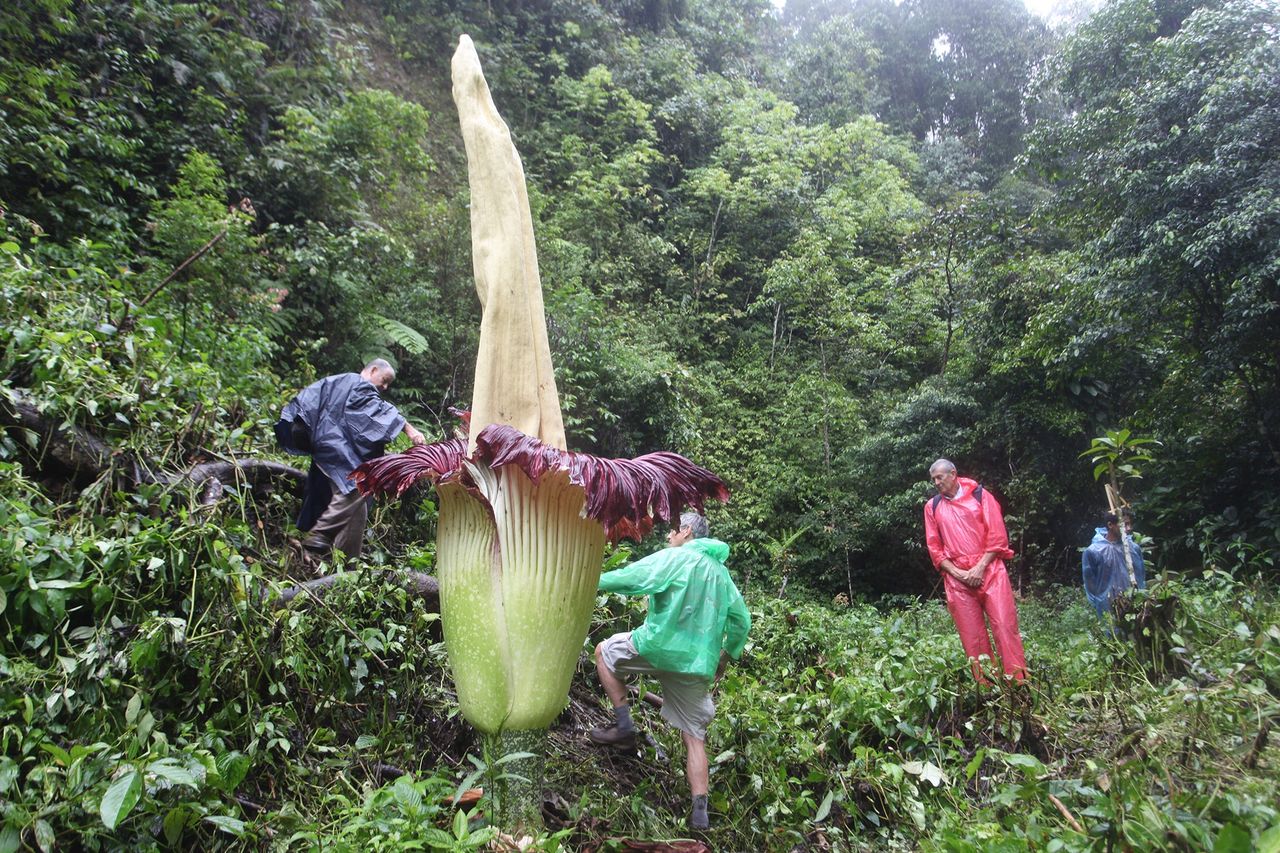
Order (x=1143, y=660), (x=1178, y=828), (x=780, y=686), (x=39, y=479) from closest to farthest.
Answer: (x=1178, y=828), (x=39, y=479), (x=1143, y=660), (x=780, y=686)

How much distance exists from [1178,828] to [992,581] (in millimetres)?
2693

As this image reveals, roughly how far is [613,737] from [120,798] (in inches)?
55.9

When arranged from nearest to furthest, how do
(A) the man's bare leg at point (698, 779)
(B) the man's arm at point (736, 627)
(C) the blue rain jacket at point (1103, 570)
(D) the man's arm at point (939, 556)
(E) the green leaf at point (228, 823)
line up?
(E) the green leaf at point (228, 823)
(A) the man's bare leg at point (698, 779)
(B) the man's arm at point (736, 627)
(D) the man's arm at point (939, 556)
(C) the blue rain jacket at point (1103, 570)

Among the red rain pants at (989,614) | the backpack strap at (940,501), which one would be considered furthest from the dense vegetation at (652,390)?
the backpack strap at (940,501)

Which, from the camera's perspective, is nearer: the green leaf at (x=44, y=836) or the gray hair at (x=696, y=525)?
the green leaf at (x=44, y=836)

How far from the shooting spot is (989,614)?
355 cm

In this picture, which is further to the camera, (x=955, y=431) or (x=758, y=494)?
(x=758, y=494)

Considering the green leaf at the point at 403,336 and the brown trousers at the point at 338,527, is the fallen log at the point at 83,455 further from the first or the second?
the green leaf at the point at 403,336

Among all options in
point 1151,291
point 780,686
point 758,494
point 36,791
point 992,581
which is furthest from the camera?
point 758,494

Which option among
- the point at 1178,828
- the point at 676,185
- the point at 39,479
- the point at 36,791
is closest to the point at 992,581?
the point at 1178,828

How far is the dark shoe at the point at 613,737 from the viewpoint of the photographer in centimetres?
234

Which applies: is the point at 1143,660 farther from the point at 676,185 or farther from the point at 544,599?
the point at 676,185

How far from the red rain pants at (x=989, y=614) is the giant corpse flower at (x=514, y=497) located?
2554mm

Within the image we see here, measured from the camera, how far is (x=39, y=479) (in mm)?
2193
